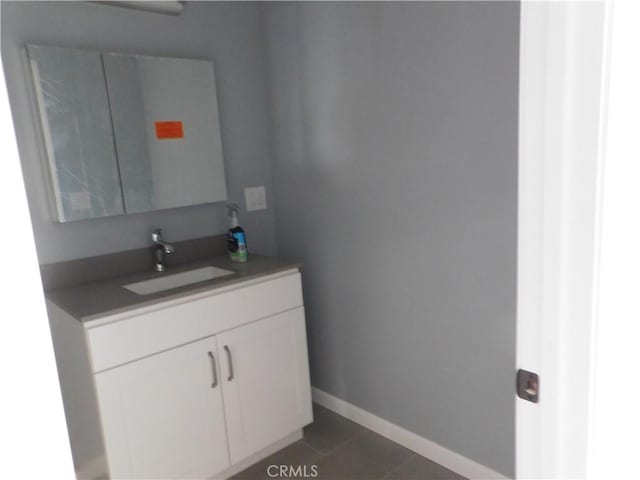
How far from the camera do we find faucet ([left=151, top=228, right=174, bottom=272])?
211 centimetres

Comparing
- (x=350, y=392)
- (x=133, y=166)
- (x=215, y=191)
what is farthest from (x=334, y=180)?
(x=350, y=392)

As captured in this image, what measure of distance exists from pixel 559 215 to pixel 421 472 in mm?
1632

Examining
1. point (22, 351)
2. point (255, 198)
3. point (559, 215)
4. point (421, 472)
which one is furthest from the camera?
point (255, 198)

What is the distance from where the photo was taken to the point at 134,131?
2.05 m

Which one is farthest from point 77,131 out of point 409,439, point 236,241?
point 409,439

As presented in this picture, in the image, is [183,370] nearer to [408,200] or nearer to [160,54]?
[408,200]

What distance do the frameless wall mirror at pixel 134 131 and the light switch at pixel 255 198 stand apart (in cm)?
16

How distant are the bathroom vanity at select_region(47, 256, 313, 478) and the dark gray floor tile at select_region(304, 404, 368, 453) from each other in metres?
0.12

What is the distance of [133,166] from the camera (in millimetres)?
2064

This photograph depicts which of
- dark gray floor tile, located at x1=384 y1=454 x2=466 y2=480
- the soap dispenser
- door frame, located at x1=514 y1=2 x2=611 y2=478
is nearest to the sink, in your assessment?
the soap dispenser

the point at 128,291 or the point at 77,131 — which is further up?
the point at 77,131

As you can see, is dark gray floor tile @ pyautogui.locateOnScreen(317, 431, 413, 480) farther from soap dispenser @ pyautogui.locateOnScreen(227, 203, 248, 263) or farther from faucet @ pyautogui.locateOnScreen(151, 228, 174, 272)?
faucet @ pyautogui.locateOnScreen(151, 228, 174, 272)

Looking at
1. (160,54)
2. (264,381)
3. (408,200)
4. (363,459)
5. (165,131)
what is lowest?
(363,459)

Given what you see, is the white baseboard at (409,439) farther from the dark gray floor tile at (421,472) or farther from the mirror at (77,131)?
the mirror at (77,131)
